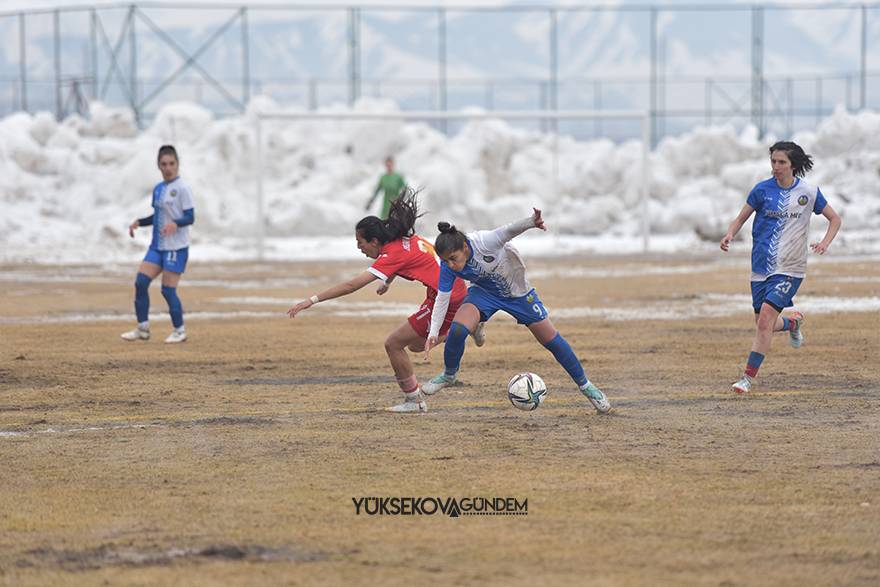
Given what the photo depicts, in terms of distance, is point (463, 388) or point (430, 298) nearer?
point (430, 298)

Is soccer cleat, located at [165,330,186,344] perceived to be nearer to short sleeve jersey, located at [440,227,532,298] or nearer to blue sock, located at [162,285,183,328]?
blue sock, located at [162,285,183,328]

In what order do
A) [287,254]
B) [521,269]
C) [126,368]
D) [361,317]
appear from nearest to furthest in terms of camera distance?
[521,269], [126,368], [361,317], [287,254]

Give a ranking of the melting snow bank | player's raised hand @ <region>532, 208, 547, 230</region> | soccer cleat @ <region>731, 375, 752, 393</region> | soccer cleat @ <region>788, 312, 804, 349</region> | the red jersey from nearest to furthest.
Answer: player's raised hand @ <region>532, 208, 547, 230</region> < the red jersey < soccer cleat @ <region>731, 375, 752, 393</region> < soccer cleat @ <region>788, 312, 804, 349</region> < the melting snow bank

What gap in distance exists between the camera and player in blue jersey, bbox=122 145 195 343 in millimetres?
14500

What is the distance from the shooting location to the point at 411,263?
9844 mm

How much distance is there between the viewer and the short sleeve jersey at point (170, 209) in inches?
573

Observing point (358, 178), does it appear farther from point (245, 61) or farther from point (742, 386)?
point (742, 386)

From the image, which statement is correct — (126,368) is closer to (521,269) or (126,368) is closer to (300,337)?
(300,337)

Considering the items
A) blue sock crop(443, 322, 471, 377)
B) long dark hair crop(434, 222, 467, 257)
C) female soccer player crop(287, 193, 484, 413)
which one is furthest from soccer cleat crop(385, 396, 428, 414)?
long dark hair crop(434, 222, 467, 257)

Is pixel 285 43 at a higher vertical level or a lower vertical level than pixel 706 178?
higher

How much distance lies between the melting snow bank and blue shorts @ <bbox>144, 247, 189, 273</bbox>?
1844cm

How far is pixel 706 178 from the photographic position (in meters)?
44.0

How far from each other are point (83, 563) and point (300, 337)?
365 inches

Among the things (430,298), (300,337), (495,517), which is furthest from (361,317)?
(495,517)
